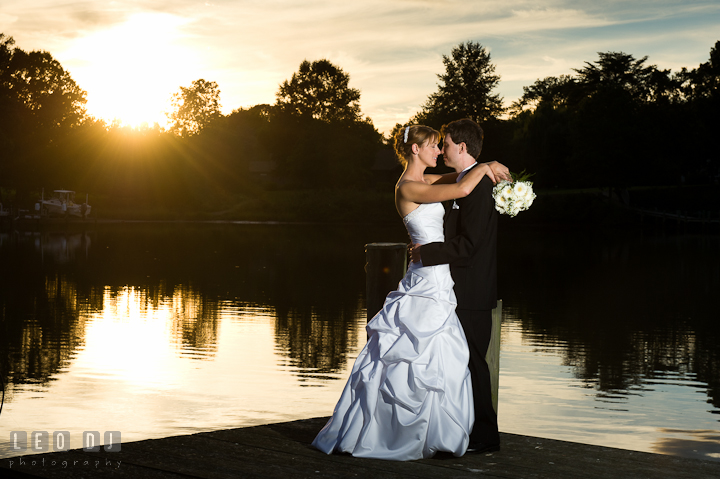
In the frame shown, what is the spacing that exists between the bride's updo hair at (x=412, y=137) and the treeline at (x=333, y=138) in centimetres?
5361

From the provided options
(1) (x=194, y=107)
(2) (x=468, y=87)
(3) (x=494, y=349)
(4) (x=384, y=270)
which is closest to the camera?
(3) (x=494, y=349)

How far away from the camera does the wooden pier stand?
190 inches

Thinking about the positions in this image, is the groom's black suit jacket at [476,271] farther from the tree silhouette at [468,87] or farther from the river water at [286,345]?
the tree silhouette at [468,87]

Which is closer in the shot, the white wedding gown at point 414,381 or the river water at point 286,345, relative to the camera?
the white wedding gown at point 414,381

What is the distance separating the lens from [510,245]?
39719 mm

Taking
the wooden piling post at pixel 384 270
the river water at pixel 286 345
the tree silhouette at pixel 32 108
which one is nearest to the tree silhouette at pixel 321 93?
the tree silhouette at pixel 32 108

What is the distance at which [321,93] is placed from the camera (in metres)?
88.5

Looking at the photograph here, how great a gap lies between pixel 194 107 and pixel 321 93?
29.7m

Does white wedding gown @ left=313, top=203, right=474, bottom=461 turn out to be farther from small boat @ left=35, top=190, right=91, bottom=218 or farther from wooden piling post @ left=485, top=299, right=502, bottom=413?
small boat @ left=35, top=190, right=91, bottom=218

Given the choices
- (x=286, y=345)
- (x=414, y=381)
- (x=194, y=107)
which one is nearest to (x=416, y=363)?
(x=414, y=381)

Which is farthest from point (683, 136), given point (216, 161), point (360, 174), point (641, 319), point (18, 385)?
point (18, 385)

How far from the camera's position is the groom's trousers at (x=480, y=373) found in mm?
5363

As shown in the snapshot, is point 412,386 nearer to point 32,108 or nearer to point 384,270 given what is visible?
point 384,270

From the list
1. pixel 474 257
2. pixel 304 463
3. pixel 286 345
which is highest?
pixel 474 257
